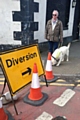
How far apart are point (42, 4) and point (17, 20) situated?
1446mm

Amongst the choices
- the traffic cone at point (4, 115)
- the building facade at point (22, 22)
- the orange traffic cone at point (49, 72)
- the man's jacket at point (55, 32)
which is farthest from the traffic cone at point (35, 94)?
the building facade at point (22, 22)

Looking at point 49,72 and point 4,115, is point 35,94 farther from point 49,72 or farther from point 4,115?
point 49,72

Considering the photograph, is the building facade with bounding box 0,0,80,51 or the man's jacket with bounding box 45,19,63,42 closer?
the man's jacket with bounding box 45,19,63,42

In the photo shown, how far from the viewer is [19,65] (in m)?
3.21

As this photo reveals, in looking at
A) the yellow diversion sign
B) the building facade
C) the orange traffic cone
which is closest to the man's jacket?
the building facade

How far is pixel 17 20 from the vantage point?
6281mm

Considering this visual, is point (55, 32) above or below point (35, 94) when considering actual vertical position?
above

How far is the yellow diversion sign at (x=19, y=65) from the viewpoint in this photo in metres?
2.91

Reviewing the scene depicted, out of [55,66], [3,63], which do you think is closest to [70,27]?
[55,66]

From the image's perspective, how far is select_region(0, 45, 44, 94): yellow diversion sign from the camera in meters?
2.91

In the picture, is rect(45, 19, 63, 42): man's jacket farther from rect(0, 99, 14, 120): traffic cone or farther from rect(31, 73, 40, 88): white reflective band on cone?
rect(0, 99, 14, 120): traffic cone

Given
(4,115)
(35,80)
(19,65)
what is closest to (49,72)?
(35,80)

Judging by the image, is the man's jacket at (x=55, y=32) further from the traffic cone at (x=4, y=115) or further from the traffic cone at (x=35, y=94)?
the traffic cone at (x=4, y=115)

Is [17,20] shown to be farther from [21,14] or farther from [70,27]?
[70,27]
